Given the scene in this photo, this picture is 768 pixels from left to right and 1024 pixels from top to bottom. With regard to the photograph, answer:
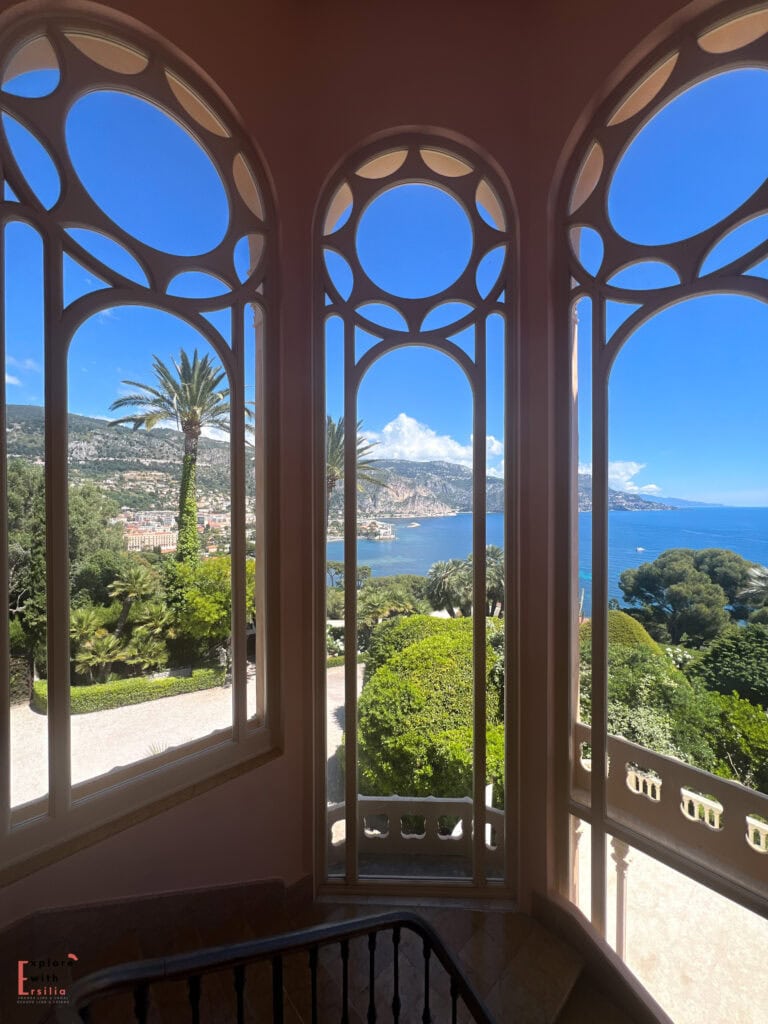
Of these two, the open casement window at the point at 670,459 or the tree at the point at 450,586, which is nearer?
the open casement window at the point at 670,459

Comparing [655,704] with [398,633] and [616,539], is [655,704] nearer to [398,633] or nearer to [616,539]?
[616,539]

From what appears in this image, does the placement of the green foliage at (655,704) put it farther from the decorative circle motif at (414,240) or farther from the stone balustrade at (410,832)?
Result: the decorative circle motif at (414,240)

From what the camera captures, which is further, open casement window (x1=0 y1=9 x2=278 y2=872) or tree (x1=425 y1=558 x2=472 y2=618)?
tree (x1=425 y1=558 x2=472 y2=618)

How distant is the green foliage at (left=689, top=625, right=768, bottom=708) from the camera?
227 centimetres

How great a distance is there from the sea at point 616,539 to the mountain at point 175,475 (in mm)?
73

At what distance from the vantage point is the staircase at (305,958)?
200 cm

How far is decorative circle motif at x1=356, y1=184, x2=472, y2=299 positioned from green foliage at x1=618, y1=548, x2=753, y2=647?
205cm

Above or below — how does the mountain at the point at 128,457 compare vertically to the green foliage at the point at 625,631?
above

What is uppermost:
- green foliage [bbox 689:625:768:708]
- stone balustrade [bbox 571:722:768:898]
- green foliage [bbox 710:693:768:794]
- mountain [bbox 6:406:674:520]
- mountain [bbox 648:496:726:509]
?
mountain [bbox 6:406:674:520]

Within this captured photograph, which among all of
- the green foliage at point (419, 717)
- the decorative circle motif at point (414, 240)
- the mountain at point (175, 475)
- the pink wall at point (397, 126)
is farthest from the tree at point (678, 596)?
the decorative circle motif at point (414, 240)

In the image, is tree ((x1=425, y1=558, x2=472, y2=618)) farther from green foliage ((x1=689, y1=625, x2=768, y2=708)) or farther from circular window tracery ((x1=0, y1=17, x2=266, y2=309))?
circular window tracery ((x1=0, y1=17, x2=266, y2=309))

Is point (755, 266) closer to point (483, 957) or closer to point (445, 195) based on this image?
point (445, 195)

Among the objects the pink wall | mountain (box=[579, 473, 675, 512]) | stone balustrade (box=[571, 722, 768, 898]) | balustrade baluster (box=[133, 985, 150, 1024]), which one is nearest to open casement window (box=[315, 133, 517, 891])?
the pink wall

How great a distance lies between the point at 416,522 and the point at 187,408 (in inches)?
57.6
